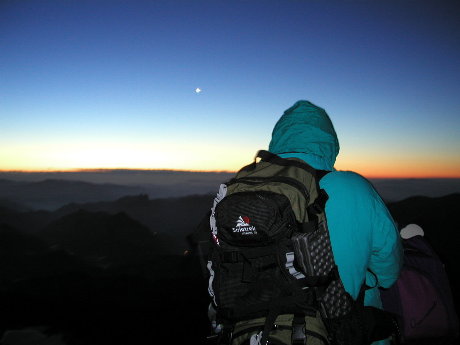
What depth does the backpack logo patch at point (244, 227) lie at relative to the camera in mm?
2250

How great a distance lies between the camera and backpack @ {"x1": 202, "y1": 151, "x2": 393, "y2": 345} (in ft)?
6.90

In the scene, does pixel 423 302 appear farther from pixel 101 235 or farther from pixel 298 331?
pixel 101 235

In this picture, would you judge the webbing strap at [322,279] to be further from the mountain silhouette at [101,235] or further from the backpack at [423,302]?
the mountain silhouette at [101,235]

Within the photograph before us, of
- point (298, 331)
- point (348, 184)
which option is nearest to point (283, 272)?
point (298, 331)

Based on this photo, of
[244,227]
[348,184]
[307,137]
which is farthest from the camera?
[307,137]

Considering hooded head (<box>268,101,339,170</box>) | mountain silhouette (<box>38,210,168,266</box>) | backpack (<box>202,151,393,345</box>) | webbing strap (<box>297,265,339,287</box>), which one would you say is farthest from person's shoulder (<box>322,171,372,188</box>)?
mountain silhouette (<box>38,210,168,266</box>)

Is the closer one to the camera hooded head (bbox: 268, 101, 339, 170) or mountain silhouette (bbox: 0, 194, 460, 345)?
hooded head (bbox: 268, 101, 339, 170)

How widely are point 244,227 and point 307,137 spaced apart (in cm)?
120

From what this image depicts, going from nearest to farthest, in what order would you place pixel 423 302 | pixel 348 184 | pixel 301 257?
pixel 301 257, pixel 348 184, pixel 423 302

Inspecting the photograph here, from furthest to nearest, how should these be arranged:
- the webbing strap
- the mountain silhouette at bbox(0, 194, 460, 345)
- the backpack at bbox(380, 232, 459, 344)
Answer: the mountain silhouette at bbox(0, 194, 460, 345) < the backpack at bbox(380, 232, 459, 344) < the webbing strap

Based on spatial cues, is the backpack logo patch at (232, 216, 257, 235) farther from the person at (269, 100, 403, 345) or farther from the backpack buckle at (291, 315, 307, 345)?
the backpack buckle at (291, 315, 307, 345)

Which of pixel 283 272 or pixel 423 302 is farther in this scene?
pixel 423 302

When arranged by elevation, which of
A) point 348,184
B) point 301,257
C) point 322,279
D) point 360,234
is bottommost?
point 322,279

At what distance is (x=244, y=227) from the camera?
89.5 inches
